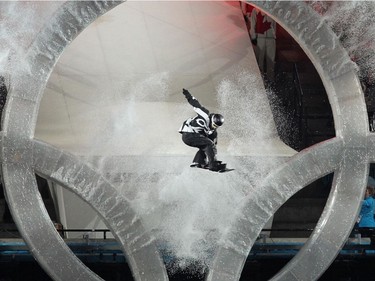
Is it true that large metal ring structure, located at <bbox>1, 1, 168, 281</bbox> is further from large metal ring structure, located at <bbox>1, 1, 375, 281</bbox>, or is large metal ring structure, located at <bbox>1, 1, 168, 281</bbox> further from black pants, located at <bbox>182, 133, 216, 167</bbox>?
black pants, located at <bbox>182, 133, 216, 167</bbox>

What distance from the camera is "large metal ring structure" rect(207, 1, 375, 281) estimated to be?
7738 mm

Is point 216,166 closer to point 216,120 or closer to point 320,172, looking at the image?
point 216,120

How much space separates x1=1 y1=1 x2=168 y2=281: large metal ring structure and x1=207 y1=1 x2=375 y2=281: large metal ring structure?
714mm

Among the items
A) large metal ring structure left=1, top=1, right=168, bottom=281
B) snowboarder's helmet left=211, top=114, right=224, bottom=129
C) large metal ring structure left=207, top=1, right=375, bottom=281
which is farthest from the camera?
snowboarder's helmet left=211, top=114, right=224, bottom=129

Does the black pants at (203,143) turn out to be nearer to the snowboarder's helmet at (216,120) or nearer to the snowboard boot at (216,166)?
the snowboard boot at (216,166)

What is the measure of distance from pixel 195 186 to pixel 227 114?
81cm

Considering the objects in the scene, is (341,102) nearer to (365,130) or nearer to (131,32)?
(365,130)

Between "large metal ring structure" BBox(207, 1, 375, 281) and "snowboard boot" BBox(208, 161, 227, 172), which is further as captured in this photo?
"snowboard boot" BBox(208, 161, 227, 172)

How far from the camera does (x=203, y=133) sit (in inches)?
316

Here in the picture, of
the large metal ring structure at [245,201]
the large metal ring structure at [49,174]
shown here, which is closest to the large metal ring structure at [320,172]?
the large metal ring structure at [245,201]

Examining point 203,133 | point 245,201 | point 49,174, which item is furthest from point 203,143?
point 49,174

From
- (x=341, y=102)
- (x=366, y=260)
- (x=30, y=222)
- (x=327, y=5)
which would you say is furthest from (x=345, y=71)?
(x=30, y=222)

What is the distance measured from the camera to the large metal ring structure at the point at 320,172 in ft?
25.4

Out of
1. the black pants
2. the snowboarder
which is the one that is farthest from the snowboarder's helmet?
the black pants
